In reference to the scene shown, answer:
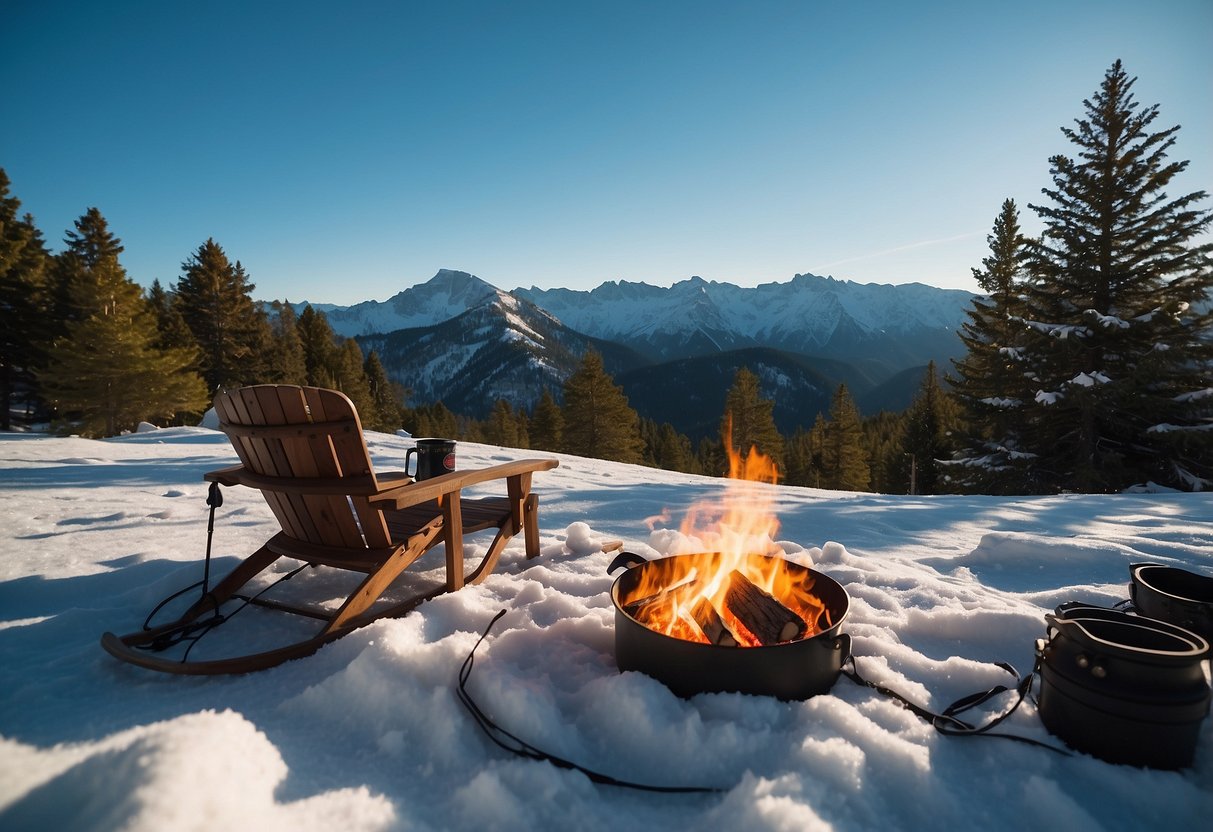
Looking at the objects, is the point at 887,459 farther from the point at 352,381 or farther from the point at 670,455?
the point at 352,381

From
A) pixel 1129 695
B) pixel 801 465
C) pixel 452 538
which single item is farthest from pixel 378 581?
pixel 801 465

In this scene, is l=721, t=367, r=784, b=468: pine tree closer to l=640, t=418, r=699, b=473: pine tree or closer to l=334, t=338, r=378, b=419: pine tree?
l=640, t=418, r=699, b=473: pine tree

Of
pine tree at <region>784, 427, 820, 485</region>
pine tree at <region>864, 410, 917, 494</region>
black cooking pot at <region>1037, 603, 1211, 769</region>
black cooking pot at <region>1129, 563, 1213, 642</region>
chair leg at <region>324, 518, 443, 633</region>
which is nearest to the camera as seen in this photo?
→ black cooking pot at <region>1037, 603, 1211, 769</region>

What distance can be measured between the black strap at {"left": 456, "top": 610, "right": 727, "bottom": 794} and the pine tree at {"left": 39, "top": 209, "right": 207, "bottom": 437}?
2384cm

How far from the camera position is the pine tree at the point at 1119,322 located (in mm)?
14109

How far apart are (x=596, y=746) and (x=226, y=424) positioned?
246 cm

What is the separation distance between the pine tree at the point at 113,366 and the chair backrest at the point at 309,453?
22.4 meters

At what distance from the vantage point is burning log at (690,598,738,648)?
6.97 feet

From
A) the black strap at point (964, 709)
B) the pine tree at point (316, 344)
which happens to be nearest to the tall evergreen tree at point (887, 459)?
the black strap at point (964, 709)

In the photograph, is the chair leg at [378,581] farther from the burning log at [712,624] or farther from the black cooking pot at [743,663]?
the burning log at [712,624]

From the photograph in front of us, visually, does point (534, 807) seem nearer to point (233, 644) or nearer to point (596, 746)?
point (596, 746)

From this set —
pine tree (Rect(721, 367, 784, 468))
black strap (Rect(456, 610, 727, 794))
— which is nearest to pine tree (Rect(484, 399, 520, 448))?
pine tree (Rect(721, 367, 784, 468))

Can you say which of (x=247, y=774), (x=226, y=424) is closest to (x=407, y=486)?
(x=226, y=424)

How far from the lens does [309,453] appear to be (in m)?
2.53
